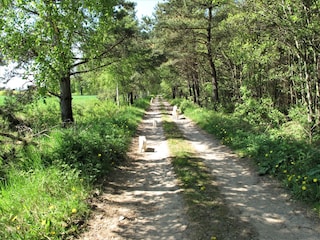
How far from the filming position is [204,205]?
5.71 meters

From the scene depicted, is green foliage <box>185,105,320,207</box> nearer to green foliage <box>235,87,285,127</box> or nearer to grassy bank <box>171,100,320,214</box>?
grassy bank <box>171,100,320,214</box>

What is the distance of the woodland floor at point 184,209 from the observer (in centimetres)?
471

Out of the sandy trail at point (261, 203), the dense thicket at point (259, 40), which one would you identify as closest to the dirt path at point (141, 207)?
the sandy trail at point (261, 203)

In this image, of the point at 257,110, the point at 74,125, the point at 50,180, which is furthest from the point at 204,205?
the point at 257,110

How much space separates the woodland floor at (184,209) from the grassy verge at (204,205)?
0.02 m

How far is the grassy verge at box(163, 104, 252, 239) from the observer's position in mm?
4664

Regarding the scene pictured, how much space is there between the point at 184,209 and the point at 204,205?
415 mm

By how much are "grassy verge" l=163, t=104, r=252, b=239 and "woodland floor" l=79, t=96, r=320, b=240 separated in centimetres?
2

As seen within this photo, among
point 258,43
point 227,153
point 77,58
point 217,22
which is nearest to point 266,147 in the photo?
point 227,153

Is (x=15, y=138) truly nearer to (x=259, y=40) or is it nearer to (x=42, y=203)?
(x=42, y=203)

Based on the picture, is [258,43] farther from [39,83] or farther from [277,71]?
[39,83]

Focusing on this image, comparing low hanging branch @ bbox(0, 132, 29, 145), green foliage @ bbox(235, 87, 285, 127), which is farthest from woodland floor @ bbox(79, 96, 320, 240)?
green foliage @ bbox(235, 87, 285, 127)

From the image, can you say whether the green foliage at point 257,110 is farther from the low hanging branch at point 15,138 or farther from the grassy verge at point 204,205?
the low hanging branch at point 15,138

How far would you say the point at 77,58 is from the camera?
11.8 metres
